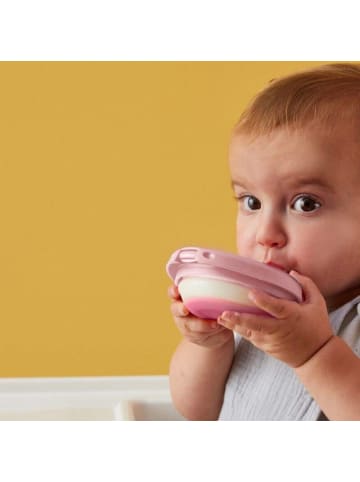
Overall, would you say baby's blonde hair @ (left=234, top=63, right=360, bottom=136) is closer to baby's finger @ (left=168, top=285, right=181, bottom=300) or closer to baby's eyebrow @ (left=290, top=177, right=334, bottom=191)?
baby's eyebrow @ (left=290, top=177, right=334, bottom=191)

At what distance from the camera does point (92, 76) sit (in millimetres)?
1321

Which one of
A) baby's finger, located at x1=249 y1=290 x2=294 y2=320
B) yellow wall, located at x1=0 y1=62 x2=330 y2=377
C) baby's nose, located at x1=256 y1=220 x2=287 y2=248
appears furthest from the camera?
yellow wall, located at x1=0 y1=62 x2=330 y2=377

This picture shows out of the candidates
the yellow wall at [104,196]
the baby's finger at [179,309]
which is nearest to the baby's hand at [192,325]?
the baby's finger at [179,309]

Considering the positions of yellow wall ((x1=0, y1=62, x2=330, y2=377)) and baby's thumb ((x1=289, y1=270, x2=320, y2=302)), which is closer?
baby's thumb ((x1=289, y1=270, x2=320, y2=302))

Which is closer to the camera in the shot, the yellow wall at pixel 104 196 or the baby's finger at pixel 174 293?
the baby's finger at pixel 174 293

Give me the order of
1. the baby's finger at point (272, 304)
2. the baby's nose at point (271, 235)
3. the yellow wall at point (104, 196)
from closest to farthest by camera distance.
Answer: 1. the baby's finger at point (272, 304)
2. the baby's nose at point (271, 235)
3. the yellow wall at point (104, 196)

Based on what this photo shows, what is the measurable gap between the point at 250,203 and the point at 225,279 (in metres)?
0.15

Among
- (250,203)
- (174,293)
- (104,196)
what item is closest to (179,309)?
(174,293)

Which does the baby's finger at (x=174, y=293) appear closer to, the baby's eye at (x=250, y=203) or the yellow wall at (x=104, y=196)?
the baby's eye at (x=250, y=203)

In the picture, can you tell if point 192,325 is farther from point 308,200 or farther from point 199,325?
point 308,200

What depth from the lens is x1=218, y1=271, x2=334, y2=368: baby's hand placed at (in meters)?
0.65

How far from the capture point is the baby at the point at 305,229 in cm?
68

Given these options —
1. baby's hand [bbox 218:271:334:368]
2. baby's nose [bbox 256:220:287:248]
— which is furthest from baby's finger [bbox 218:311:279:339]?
baby's nose [bbox 256:220:287:248]

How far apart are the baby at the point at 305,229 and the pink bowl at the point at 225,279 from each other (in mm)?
13
